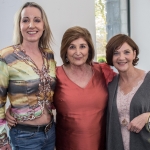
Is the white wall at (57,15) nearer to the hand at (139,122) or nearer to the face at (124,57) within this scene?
the face at (124,57)

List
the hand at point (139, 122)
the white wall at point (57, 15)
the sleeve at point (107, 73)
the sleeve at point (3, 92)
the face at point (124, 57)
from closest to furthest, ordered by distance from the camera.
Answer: the sleeve at point (3, 92) < the hand at point (139, 122) < the face at point (124, 57) < the sleeve at point (107, 73) < the white wall at point (57, 15)

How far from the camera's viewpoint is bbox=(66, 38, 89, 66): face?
156cm

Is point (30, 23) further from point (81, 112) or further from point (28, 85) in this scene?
point (81, 112)

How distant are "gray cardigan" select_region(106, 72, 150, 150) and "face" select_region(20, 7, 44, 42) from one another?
2.02 feet

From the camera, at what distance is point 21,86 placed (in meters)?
1.29

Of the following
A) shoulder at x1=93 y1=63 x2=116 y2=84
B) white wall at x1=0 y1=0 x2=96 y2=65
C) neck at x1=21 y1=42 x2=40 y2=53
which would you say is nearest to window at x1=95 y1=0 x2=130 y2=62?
white wall at x1=0 y1=0 x2=96 y2=65

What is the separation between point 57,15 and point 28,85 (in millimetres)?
967

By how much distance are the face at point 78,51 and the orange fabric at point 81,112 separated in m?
0.13

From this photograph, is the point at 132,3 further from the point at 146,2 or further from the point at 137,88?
the point at 137,88

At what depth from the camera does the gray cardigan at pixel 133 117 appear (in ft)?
4.56

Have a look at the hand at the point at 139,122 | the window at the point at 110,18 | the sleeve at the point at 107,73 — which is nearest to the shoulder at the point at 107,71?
the sleeve at the point at 107,73

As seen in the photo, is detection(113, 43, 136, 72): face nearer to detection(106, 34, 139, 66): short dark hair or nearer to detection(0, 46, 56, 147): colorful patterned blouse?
detection(106, 34, 139, 66): short dark hair

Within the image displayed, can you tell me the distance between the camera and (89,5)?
2268 millimetres

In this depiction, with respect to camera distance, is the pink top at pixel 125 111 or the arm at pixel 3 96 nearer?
the arm at pixel 3 96
